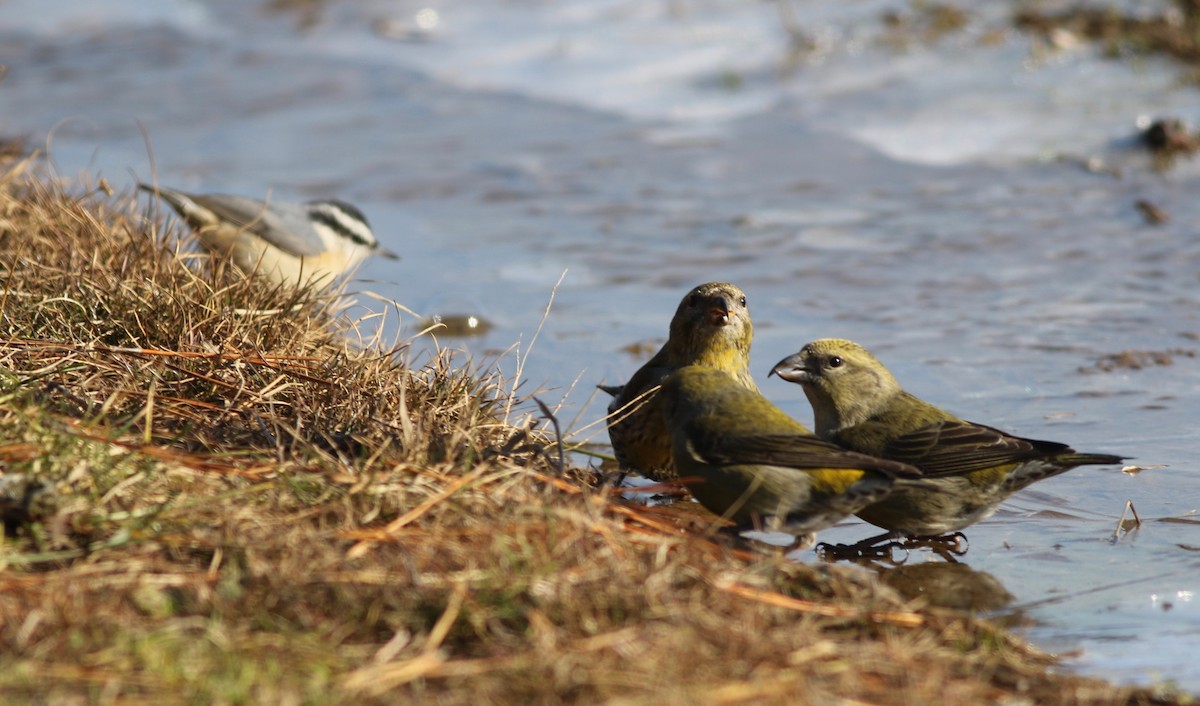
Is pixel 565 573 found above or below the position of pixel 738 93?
below

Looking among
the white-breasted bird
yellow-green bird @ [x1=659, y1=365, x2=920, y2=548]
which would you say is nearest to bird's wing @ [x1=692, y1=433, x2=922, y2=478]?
yellow-green bird @ [x1=659, y1=365, x2=920, y2=548]

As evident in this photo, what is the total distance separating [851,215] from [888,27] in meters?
4.88

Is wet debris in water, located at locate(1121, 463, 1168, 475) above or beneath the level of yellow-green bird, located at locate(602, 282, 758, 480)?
beneath

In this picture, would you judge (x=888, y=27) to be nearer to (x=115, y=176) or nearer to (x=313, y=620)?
(x=115, y=176)

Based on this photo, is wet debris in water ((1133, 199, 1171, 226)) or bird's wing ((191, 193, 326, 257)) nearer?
bird's wing ((191, 193, 326, 257))

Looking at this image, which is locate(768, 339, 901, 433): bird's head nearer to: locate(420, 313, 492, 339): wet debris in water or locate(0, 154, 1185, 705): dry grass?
locate(0, 154, 1185, 705): dry grass

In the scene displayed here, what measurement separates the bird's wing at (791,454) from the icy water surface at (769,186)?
49cm

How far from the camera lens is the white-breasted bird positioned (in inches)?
296

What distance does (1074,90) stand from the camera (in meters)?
12.3

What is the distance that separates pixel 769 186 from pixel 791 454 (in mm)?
6685

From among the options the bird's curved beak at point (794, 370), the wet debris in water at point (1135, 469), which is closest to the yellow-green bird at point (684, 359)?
the bird's curved beak at point (794, 370)

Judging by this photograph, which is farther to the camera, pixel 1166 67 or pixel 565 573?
pixel 1166 67

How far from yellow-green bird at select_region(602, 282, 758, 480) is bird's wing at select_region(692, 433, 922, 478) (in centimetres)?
90

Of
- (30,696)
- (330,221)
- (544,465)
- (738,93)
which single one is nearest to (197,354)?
(544,465)
